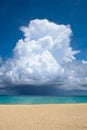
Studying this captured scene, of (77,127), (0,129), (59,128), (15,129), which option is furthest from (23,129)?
(77,127)

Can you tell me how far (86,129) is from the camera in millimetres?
13086

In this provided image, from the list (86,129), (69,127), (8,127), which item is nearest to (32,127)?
(8,127)

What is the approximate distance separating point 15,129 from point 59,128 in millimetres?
2789

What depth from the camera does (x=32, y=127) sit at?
13.8m

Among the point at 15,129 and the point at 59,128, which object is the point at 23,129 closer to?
the point at 15,129

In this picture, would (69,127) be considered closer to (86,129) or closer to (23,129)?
(86,129)

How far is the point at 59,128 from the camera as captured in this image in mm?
13383

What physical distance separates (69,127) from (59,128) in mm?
730

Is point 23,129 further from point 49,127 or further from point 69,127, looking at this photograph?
point 69,127

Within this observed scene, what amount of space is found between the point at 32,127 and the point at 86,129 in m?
3.49

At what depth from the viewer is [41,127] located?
543 inches

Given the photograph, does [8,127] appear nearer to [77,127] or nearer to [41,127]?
[41,127]

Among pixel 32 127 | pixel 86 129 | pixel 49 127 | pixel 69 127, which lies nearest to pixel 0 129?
pixel 32 127

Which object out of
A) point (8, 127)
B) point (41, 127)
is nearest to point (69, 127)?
point (41, 127)
